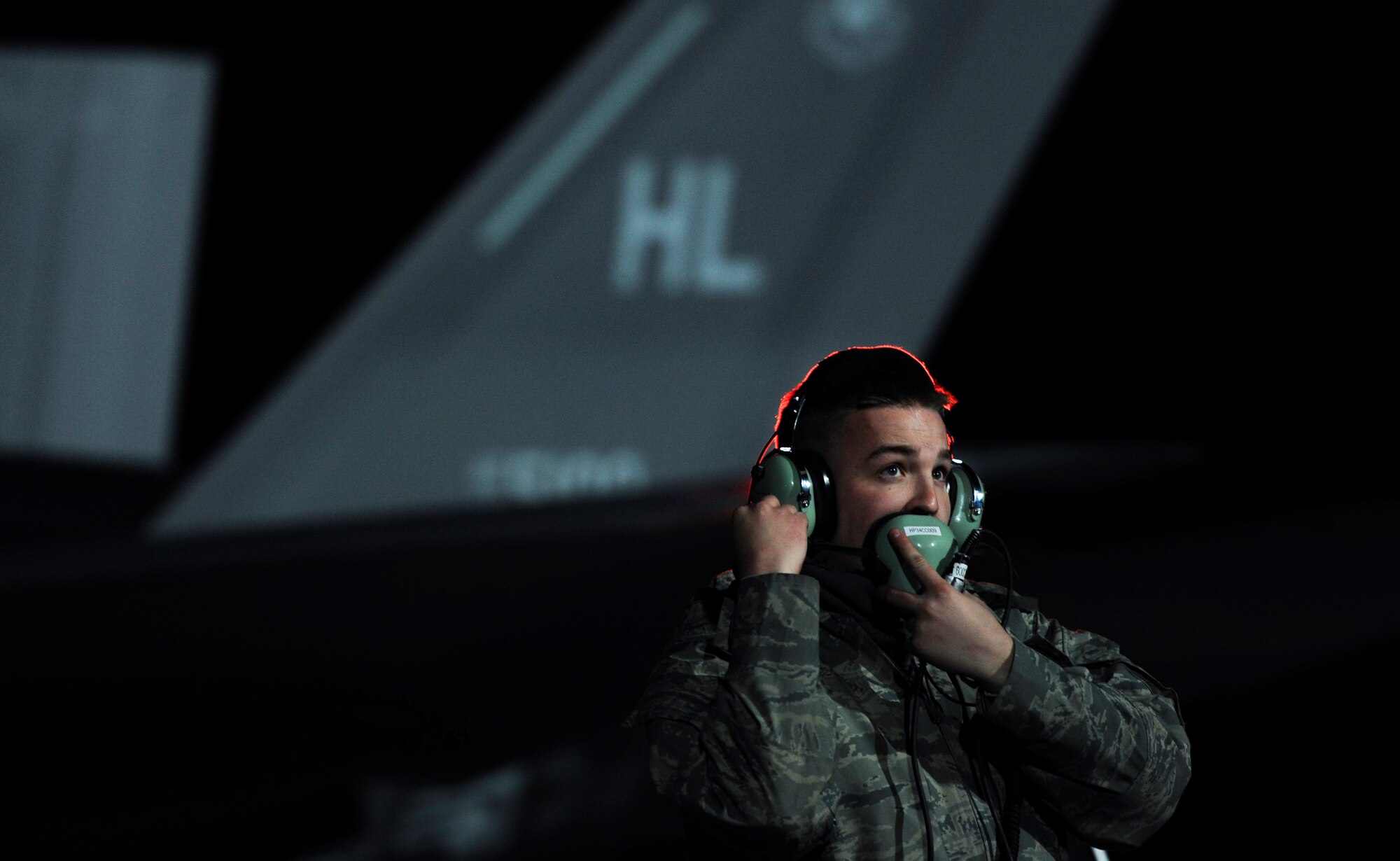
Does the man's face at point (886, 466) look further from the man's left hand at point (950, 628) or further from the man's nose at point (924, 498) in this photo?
the man's left hand at point (950, 628)

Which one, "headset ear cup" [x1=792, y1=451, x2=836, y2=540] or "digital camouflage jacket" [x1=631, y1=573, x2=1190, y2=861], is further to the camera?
"headset ear cup" [x1=792, y1=451, x2=836, y2=540]

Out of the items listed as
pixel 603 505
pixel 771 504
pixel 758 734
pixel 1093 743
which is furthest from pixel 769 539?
pixel 603 505

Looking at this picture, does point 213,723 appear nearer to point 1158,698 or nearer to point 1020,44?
point 1158,698

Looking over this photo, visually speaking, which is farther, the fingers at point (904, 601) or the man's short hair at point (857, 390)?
the man's short hair at point (857, 390)

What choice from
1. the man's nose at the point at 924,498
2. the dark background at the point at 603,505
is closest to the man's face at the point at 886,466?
the man's nose at the point at 924,498

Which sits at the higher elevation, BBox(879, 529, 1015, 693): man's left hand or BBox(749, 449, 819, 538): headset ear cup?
BBox(749, 449, 819, 538): headset ear cup

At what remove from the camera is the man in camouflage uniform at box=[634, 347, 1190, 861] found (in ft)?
3.09

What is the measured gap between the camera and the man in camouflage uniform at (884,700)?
0.94 m

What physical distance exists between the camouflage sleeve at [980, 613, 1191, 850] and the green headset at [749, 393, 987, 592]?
10 cm

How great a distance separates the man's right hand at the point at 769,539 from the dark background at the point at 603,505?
2.43 meters

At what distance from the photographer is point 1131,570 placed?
627 centimetres

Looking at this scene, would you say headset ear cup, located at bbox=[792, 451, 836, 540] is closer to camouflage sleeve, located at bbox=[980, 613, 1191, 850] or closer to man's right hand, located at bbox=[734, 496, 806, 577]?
man's right hand, located at bbox=[734, 496, 806, 577]

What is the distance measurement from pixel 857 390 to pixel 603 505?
604 cm

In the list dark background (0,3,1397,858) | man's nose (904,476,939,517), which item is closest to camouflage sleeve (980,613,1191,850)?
man's nose (904,476,939,517)
